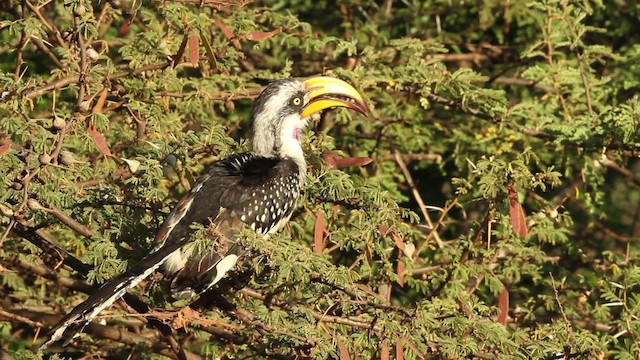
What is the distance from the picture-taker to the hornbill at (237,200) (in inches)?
148

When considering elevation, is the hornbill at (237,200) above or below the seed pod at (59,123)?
below

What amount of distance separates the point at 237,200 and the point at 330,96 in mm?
880

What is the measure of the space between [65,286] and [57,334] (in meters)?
1.30

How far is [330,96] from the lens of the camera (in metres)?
5.05

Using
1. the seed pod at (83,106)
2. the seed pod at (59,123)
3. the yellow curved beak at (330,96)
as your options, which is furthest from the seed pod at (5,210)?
the yellow curved beak at (330,96)

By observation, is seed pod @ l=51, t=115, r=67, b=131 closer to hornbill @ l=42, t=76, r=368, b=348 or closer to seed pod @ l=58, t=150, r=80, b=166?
seed pod @ l=58, t=150, r=80, b=166

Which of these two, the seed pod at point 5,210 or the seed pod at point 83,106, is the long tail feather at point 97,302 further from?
the seed pod at point 83,106

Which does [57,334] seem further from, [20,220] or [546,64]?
[546,64]

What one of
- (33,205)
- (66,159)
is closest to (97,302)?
(33,205)

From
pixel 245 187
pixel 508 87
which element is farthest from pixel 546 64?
pixel 245 187

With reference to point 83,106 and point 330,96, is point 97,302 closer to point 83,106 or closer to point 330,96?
point 83,106

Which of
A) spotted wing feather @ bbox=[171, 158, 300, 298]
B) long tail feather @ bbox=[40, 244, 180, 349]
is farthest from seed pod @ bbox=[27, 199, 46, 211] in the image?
spotted wing feather @ bbox=[171, 158, 300, 298]

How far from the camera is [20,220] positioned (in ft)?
12.1

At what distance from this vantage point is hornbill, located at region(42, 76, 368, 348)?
3.75 m
